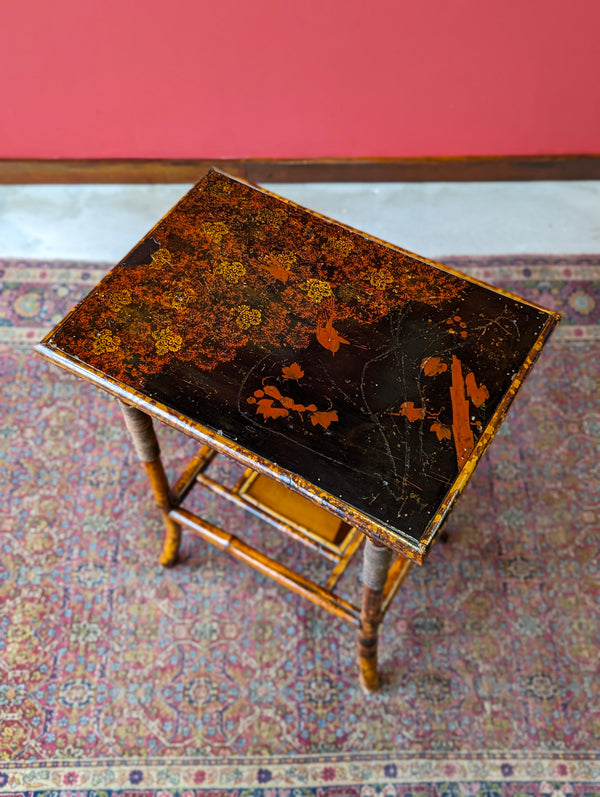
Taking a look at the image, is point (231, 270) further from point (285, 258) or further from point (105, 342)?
point (105, 342)

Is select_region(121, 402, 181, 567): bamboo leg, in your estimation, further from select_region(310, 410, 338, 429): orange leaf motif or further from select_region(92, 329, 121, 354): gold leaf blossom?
select_region(310, 410, 338, 429): orange leaf motif

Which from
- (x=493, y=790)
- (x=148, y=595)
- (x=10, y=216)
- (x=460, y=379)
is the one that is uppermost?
(x=460, y=379)

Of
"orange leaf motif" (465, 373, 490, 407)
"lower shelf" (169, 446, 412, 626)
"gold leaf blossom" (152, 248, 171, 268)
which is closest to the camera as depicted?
"orange leaf motif" (465, 373, 490, 407)

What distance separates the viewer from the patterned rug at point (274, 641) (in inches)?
83.0

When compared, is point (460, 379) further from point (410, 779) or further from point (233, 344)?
point (410, 779)

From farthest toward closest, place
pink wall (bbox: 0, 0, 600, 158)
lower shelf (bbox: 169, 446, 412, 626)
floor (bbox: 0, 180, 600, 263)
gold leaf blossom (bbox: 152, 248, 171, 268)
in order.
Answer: floor (bbox: 0, 180, 600, 263), pink wall (bbox: 0, 0, 600, 158), lower shelf (bbox: 169, 446, 412, 626), gold leaf blossom (bbox: 152, 248, 171, 268)

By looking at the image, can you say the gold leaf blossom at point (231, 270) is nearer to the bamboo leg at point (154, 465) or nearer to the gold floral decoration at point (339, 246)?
the gold floral decoration at point (339, 246)

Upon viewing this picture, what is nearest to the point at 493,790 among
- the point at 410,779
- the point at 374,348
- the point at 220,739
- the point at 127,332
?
the point at 410,779

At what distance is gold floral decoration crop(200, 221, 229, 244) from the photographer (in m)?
1.90

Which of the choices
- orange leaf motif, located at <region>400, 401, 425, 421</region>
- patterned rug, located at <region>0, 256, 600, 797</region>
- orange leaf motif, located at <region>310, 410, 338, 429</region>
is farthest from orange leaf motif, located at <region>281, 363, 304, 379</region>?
patterned rug, located at <region>0, 256, 600, 797</region>

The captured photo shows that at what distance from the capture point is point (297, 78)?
3014 millimetres

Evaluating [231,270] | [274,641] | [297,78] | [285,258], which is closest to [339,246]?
[285,258]

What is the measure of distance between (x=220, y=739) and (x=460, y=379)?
129 cm

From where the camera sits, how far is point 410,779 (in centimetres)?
208
